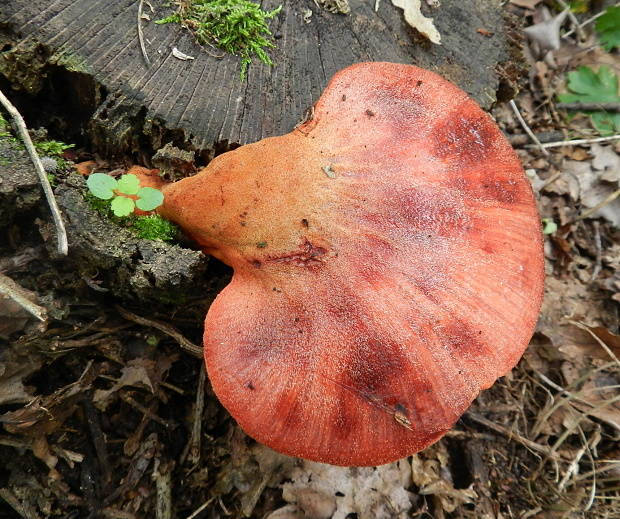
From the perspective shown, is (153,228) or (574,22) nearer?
(153,228)

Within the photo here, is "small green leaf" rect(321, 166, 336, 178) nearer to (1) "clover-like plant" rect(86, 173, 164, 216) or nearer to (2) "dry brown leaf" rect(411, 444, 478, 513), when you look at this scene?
(1) "clover-like plant" rect(86, 173, 164, 216)

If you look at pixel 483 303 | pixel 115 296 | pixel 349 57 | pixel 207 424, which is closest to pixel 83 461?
pixel 207 424

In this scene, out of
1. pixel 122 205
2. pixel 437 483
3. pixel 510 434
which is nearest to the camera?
pixel 122 205

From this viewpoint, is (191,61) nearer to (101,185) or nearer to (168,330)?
(101,185)

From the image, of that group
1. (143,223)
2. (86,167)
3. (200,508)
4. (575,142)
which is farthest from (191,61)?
(575,142)

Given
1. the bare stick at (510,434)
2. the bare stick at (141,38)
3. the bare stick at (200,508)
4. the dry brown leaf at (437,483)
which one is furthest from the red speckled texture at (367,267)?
the bare stick at (510,434)

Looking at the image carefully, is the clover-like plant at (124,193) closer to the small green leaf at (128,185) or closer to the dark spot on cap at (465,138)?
the small green leaf at (128,185)
